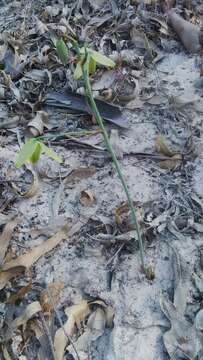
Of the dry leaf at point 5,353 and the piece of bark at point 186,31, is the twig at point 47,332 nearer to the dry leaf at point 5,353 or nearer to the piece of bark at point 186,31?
the dry leaf at point 5,353

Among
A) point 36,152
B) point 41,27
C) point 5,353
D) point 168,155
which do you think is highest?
point 36,152

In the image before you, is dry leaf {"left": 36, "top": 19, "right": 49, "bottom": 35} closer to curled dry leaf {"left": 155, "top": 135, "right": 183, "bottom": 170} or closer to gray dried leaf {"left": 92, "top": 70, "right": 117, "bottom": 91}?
gray dried leaf {"left": 92, "top": 70, "right": 117, "bottom": 91}

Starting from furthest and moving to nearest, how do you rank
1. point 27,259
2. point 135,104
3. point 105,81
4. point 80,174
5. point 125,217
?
point 105,81 < point 135,104 < point 80,174 < point 125,217 < point 27,259

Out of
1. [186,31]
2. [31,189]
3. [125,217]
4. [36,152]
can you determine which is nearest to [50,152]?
[36,152]

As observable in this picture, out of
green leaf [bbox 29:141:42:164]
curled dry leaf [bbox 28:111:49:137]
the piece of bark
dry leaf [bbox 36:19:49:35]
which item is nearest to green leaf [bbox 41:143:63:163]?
green leaf [bbox 29:141:42:164]

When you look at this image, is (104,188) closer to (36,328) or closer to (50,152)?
(36,328)

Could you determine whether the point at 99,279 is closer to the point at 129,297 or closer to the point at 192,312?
the point at 129,297

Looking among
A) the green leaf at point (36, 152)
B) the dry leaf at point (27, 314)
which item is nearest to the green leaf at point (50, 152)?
the green leaf at point (36, 152)
